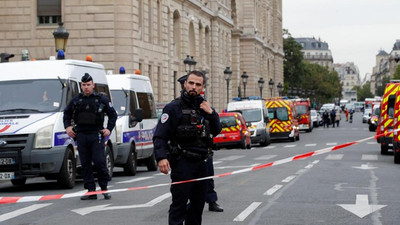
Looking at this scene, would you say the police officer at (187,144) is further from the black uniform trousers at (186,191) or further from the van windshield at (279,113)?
the van windshield at (279,113)

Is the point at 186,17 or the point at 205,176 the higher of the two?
the point at 186,17

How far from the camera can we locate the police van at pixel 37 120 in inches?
670

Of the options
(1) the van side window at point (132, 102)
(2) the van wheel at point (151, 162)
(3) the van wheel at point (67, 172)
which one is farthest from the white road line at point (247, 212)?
(2) the van wheel at point (151, 162)

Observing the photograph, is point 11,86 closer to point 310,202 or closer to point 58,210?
point 58,210

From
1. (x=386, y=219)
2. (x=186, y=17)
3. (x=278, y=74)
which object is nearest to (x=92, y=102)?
(x=386, y=219)

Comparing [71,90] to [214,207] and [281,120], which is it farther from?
[281,120]

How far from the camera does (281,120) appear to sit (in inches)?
1969

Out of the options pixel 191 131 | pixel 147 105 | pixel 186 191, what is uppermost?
pixel 147 105

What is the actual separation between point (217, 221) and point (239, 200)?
276 cm

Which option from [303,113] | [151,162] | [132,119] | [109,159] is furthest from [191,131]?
[303,113]

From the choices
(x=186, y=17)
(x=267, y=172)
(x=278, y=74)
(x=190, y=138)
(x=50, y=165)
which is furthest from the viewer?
(x=278, y=74)

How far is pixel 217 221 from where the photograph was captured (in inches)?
474

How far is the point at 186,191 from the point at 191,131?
568 millimetres

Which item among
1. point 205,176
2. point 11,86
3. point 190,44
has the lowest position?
point 205,176
